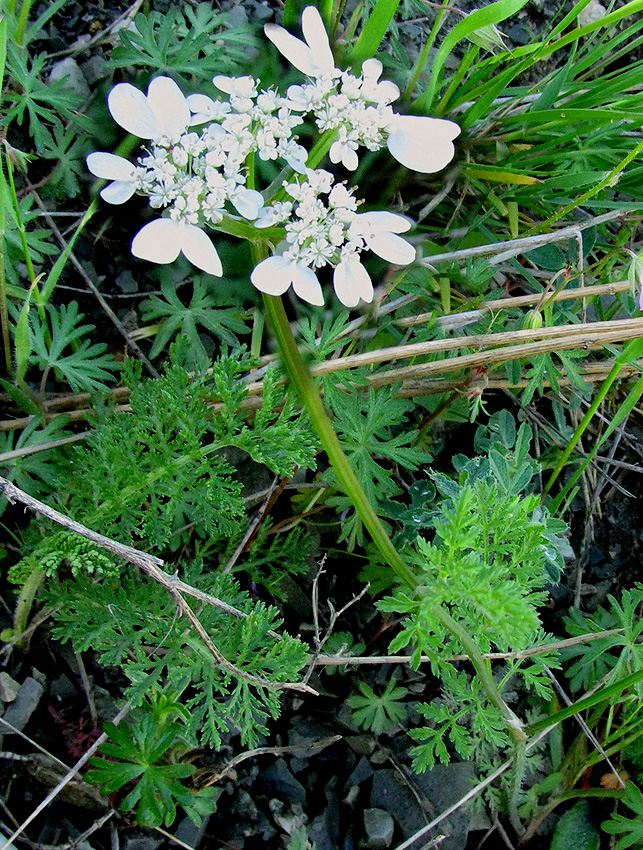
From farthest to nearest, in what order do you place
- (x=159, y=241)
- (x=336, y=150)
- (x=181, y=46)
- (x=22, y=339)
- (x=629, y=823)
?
(x=181, y=46) < (x=629, y=823) < (x=22, y=339) < (x=336, y=150) < (x=159, y=241)

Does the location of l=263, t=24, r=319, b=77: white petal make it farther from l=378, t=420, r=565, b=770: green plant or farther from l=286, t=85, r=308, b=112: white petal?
l=378, t=420, r=565, b=770: green plant

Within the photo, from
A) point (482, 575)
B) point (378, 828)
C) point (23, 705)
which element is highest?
point (482, 575)

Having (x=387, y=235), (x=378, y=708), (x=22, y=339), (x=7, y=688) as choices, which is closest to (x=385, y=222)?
(x=387, y=235)

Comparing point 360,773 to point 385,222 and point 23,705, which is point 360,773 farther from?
point 385,222

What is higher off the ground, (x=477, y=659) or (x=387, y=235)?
(x=387, y=235)

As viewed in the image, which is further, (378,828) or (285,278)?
(378,828)

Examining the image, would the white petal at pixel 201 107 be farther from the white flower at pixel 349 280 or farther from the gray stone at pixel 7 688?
the gray stone at pixel 7 688

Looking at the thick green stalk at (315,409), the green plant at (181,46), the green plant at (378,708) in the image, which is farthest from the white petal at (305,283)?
the green plant at (378,708)

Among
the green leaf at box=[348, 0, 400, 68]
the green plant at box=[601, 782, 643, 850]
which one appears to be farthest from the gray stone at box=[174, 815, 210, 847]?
the green leaf at box=[348, 0, 400, 68]

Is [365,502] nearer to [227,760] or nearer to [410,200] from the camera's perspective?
[227,760]
